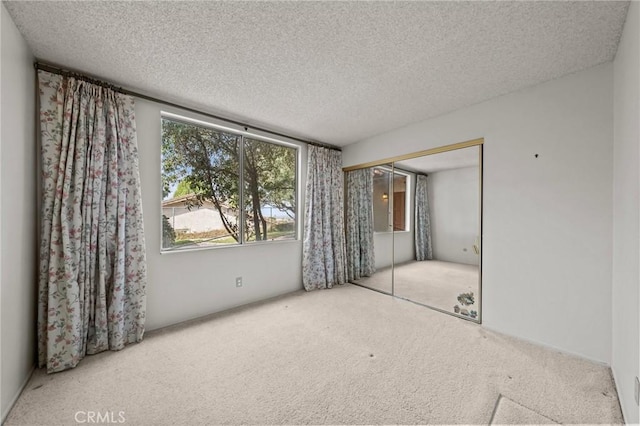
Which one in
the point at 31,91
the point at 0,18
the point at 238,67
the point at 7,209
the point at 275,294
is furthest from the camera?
the point at 275,294

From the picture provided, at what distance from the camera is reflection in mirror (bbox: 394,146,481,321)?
2.63 m

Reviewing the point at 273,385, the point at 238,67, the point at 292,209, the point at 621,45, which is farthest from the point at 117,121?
the point at 621,45

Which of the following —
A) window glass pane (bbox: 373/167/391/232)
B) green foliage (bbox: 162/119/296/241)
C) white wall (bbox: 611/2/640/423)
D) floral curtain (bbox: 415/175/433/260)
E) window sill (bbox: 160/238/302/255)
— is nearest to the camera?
white wall (bbox: 611/2/640/423)

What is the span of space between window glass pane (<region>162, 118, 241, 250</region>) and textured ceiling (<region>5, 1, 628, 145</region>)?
0.46 metres

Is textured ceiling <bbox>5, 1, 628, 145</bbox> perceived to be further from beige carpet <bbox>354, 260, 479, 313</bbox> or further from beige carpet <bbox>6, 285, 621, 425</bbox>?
beige carpet <bbox>6, 285, 621, 425</bbox>

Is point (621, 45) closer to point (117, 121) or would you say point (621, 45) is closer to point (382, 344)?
point (382, 344)

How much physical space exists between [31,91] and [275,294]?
2.95m

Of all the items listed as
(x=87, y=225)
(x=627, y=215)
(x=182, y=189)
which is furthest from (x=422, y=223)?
(x=87, y=225)

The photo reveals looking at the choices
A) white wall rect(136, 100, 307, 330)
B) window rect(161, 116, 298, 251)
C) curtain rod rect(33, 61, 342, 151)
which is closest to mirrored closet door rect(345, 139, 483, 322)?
window rect(161, 116, 298, 251)

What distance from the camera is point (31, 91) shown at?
1.78 m

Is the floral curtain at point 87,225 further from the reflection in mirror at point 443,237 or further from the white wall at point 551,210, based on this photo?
the white wall at point 551,210

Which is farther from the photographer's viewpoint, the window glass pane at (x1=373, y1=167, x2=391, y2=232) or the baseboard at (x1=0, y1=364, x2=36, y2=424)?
the window glass pane at (x1=373, y1=167, x2=391, y2=232)

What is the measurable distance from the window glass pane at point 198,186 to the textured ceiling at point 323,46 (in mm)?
460

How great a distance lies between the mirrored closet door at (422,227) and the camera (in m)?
2.65
